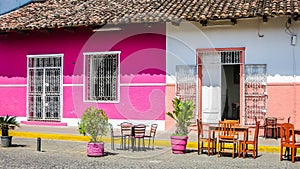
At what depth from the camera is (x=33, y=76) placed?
17.3 metres

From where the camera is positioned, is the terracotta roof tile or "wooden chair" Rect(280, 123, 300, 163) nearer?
"wooden chair" Rect(280, 123, 300, 163)

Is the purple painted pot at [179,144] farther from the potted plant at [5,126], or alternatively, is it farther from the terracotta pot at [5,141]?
the terracotta pot at [5,141]

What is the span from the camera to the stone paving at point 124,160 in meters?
9.55

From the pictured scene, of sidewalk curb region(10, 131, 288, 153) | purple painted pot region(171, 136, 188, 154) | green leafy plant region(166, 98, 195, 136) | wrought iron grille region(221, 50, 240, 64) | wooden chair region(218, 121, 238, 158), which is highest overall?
wrought iron grille region(221, 50, 240, 64)

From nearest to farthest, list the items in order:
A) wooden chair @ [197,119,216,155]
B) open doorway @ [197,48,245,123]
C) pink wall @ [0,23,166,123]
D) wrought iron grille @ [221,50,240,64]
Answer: wooden chair @ [197,119,216,155] < wrought iron grille @ [221,50,240,64] < open doorway @ [197,48,245,123] < pink wall @ [0,23,166,123]

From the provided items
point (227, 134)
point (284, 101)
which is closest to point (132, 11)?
point (284, 101)

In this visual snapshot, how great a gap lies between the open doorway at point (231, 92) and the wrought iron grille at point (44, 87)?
19.9 feet

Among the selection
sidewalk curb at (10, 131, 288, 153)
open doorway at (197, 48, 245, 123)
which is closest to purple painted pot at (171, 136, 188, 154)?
sidewalk curb at (10, 131, 288, 153)

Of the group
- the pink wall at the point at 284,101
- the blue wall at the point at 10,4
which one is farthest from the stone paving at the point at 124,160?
the blue wall at the point at 10,4

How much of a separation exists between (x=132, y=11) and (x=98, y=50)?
1.88 metres

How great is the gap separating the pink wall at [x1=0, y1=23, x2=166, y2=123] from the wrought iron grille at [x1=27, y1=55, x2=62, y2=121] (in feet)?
0.85

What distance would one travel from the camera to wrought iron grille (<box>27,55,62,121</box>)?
17.0 meters

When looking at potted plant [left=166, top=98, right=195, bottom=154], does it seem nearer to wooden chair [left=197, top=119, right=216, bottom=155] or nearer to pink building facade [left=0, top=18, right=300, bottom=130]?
wooden chair [left=197, top=119, right=216, bottom=155]

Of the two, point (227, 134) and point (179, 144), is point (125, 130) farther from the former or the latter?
point (227, 134)
